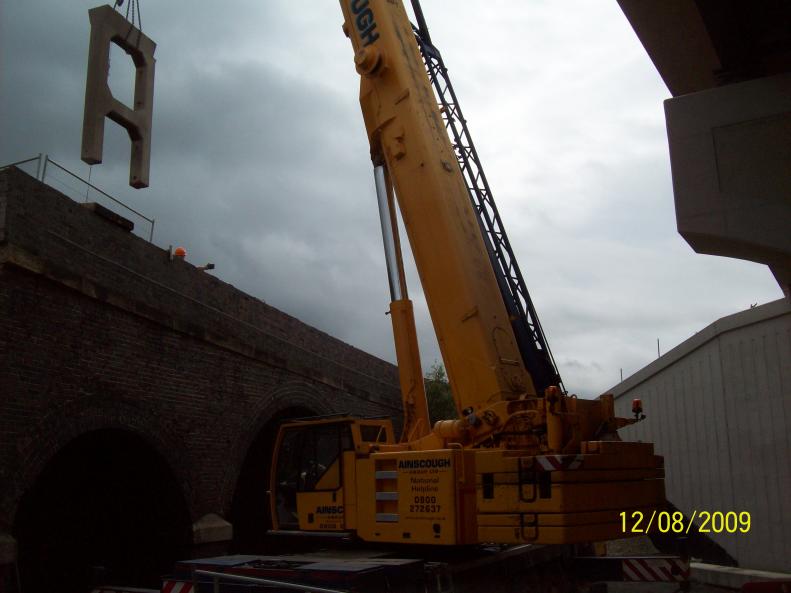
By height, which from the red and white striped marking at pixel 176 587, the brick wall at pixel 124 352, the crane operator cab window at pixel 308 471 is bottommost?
the red and white striped marking at pixel 176 587

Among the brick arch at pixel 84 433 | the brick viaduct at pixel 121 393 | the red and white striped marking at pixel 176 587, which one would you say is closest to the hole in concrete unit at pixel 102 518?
the brick viaduct at pixel 121 393

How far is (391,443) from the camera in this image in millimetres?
9281

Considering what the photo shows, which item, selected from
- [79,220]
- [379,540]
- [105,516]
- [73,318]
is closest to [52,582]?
[105,516]

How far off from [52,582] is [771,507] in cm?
1301

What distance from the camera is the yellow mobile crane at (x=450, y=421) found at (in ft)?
23.7

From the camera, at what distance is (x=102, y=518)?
14688 mm

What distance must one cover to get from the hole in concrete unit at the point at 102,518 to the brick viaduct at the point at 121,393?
0.10ft

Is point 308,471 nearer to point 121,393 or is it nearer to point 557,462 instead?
point 557,462

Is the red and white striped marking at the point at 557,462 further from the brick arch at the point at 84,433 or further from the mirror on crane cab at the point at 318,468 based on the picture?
the brick arch at the point at 84,433

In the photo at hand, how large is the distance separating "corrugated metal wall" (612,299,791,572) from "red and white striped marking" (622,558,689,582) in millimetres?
3903

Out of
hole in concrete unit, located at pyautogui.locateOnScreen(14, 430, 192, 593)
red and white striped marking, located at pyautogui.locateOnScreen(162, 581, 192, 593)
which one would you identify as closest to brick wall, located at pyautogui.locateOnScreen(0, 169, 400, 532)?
hole in concrete unit, located at pyautogui.locateOnScreen(14, 430, 192, 593)

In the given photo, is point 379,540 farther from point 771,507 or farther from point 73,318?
point 771,507

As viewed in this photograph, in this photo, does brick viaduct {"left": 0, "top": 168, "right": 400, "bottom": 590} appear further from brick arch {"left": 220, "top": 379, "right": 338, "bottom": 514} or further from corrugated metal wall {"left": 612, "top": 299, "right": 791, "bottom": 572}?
corrugated metal wall {"left": 612, "top": 299, "right": 791, "bottom": 572}

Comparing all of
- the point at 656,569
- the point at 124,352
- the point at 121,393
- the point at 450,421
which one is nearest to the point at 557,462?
the point at 450,421
